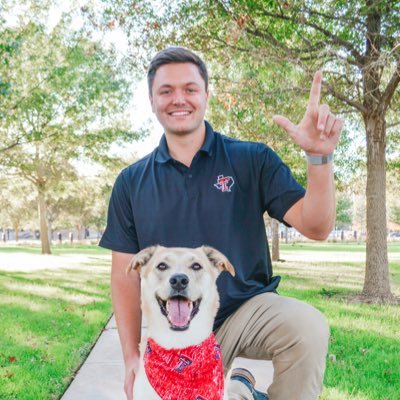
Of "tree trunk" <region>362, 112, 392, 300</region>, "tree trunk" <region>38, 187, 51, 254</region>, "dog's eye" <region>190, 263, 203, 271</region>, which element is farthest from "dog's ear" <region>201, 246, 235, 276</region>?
"tree trunk" <region>38, 187, 51, 254</region>

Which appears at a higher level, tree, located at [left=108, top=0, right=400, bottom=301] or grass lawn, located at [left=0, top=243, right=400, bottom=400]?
tree, located at [left=108, top=0, right=400, bottom=301]

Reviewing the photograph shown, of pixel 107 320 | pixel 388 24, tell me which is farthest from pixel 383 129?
pixel 107 320

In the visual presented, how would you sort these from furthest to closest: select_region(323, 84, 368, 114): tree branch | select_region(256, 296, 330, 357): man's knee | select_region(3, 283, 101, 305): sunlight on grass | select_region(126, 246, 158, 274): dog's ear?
select_region(3, 283, 101, 305): sunlight on grass < select_region(323, 84, 368, 114): tree branch < select_region(256, 296, 330, 357): man's knee < select_region(126, 246, 158, 274): dog's ear

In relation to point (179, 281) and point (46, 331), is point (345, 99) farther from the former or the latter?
point (179, 281)

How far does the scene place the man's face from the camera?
10.1 feet

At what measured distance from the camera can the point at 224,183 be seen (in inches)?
122

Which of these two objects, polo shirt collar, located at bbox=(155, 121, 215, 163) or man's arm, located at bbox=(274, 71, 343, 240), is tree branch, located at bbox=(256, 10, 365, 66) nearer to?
polo shirt collar, located at bbox=(155, 121, 215, 163)

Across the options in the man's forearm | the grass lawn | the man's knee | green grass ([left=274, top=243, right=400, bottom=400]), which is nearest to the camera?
the man's forearm

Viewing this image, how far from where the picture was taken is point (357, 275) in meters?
15.3

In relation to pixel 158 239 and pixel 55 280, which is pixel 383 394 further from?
pixel 55 280

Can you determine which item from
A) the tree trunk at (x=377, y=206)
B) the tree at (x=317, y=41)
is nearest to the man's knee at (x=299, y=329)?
the tree at (x=317, y=41)

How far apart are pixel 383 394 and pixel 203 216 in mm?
2569

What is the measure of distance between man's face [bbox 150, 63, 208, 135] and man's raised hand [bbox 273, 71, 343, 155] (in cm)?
73

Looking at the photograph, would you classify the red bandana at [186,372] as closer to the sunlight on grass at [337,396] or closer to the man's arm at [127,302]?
the man's arm at [127,302]
